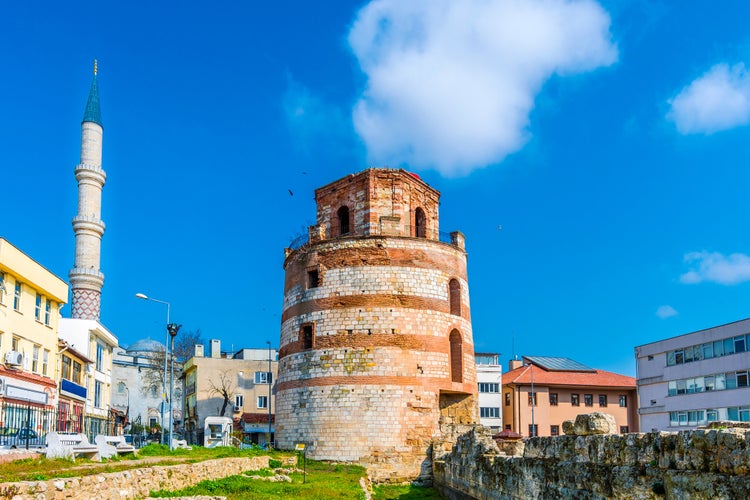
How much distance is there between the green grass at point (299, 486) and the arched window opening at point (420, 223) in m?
12.2

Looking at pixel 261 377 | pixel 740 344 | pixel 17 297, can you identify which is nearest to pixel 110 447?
pixel 17 297

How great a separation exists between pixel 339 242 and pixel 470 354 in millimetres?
8516

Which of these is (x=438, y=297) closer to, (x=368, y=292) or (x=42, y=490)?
(x=368, y=292)

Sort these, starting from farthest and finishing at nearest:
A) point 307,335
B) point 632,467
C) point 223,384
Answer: point 223,384 < point 307,335 < point 632,467

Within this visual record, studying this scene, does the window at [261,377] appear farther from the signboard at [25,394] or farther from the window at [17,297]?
the window at [17,297]

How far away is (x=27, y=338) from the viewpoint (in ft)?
90.0

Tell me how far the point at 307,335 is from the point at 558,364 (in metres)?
33.5

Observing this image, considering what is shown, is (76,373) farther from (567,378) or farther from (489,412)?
(567,378)

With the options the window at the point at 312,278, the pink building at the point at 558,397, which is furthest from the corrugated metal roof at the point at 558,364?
the window at the point at 312,278

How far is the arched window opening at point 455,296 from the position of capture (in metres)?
33.8

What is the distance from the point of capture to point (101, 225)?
2276 inches

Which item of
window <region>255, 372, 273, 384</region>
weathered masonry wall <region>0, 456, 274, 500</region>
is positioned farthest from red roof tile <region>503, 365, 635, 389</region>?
weathered masonry wall <region>0, 456, 274, 500</region>

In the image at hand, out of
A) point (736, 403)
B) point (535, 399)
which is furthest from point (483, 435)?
point (535, 399)

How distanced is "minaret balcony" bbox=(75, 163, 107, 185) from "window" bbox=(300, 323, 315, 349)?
1308 inches
